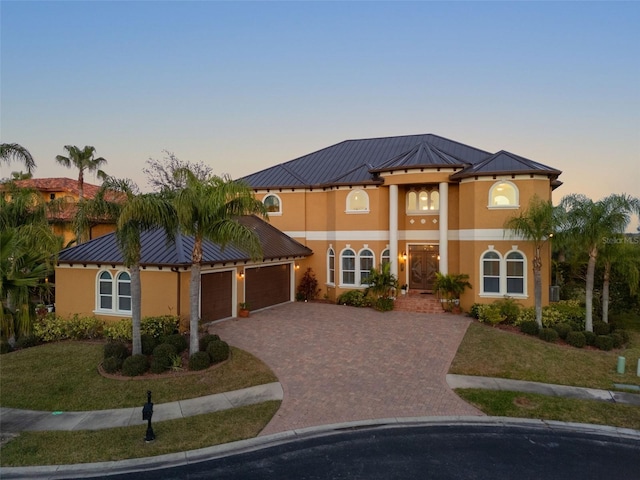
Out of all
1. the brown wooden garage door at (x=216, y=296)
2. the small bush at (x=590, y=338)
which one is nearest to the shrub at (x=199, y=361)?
the brown wooden garage door at (x=216, y=296)

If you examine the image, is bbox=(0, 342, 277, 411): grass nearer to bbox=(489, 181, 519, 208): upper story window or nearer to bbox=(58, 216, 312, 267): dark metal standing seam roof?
bbox=(58, 216, 312, 267): dark metal standing seam roof

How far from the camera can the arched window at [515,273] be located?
19250mm

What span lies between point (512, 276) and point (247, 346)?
13.2 meters

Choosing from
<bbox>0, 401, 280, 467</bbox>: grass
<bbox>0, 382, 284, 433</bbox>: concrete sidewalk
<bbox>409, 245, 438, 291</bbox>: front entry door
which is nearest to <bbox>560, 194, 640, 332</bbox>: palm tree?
<bbox>409, 245, 438, 291</bbox>: front entry door

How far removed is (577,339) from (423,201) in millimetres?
10741

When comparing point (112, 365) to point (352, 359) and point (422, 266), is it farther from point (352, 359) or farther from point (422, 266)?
point (422, 266)

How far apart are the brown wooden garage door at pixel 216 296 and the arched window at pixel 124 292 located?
3.06m

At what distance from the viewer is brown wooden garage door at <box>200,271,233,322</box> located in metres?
17.6

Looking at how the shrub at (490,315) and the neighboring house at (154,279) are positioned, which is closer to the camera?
the neighboring house at (154,279)

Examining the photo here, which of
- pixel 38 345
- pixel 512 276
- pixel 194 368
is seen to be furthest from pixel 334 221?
pixel 38 345

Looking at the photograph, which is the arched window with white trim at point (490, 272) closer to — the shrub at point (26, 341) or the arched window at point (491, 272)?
the arched window at point (491, 272)

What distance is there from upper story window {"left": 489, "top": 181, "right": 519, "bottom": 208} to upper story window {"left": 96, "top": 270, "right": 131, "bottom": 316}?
1748 cm

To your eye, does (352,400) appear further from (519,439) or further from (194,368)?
(194,368)

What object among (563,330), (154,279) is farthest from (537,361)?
(154,279)
